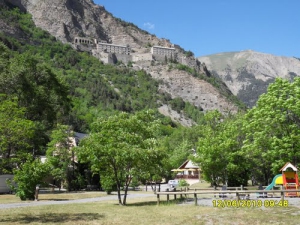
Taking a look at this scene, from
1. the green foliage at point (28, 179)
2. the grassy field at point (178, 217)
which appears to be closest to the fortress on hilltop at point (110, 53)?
the green foliage at point (28, 179)

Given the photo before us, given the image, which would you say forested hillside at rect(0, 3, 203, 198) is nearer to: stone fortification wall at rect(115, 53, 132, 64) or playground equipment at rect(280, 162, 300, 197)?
stone fortification wall at rect(115, 53, 132, 64)

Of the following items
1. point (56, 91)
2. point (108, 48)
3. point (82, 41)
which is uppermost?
point (82, 41)

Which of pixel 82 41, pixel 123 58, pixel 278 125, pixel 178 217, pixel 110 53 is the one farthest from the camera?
pixel 82 41

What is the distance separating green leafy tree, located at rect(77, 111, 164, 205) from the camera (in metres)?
20.5

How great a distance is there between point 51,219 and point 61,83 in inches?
1488

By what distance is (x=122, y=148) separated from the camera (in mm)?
20562

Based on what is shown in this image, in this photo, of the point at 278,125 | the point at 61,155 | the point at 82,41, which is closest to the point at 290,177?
the point at 278,125

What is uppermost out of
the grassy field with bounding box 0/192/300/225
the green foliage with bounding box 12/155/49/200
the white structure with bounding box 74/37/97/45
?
the white structure with bounding box 74/37/97/45

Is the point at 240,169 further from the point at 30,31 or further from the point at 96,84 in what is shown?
the point at 30,31

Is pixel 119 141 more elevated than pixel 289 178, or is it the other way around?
pixel 119 141

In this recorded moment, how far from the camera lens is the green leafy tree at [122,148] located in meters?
20.5

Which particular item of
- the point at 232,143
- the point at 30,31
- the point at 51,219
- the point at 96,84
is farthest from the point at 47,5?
the point at 51,219

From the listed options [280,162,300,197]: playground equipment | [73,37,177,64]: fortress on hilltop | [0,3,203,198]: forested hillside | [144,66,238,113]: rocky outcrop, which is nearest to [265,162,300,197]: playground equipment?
[280,162,300,197]: playground equipment

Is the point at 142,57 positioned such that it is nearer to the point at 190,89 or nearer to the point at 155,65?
the point at 155,65
